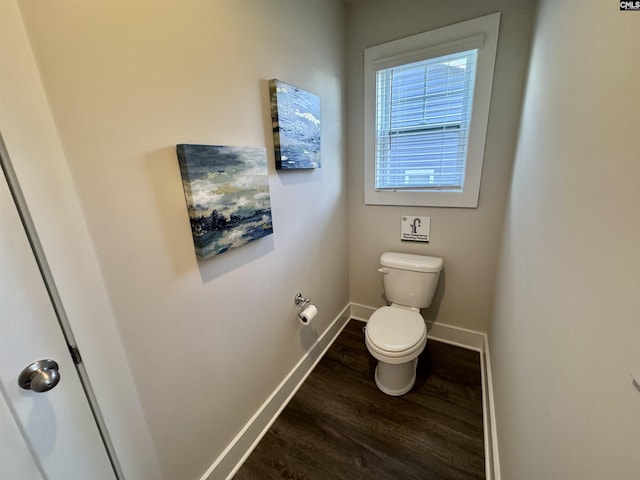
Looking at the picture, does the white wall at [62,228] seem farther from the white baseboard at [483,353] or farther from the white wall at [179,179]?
the white baseboard at [483,353]

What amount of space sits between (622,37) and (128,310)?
134 centimetres

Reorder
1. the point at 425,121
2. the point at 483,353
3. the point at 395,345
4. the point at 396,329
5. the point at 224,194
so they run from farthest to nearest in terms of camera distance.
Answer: the point at 483,353 < the point at 425,121 < the point at 396,329 < the point at 395,345 < the point at 224,194

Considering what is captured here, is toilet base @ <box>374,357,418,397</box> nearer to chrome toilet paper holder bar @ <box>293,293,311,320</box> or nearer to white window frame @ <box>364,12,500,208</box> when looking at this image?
chrome toilet paper holder bar @ <box>293,293,311,320</box>

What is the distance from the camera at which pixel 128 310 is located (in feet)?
2.62

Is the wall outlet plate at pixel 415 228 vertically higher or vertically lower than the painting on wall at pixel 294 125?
lower

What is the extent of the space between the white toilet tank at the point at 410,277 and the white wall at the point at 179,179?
2.40 ft

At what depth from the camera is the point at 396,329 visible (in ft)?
5.14

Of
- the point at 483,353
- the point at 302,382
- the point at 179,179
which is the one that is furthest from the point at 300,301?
the point at 483,353

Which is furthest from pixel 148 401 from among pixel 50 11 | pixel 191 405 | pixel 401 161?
pixel 401 161

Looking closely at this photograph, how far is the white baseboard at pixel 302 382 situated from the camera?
1207 millimetres

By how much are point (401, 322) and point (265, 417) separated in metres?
0.96

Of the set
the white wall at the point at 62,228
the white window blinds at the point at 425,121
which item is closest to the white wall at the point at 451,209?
the white window blinds at the point at 425,121

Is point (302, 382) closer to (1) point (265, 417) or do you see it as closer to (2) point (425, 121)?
(1) point (265, 417)

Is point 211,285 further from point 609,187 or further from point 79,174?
point 609,187
